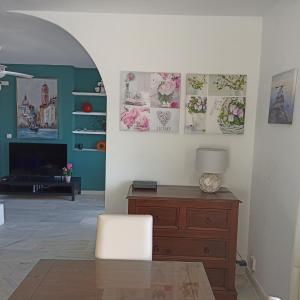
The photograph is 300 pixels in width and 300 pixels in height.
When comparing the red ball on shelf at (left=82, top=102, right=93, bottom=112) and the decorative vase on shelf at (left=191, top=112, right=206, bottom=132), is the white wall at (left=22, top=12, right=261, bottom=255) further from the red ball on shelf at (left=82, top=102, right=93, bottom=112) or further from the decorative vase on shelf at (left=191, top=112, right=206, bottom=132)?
the red ball on shelf at (left=82, top=102, right=93, bottom=112)

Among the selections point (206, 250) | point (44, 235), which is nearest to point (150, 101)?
point (206, 250)

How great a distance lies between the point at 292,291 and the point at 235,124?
1.74 metres

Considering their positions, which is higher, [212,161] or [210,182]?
[212,161]

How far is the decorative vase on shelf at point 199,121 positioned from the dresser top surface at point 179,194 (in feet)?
1.90

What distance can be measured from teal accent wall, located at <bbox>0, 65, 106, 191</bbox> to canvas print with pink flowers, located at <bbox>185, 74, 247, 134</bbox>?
415 cm

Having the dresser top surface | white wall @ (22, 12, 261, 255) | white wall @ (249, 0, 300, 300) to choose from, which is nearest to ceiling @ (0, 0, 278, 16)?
white wall @ (22, 12, 261, 255)

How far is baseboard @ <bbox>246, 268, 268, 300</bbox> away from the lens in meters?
2.95

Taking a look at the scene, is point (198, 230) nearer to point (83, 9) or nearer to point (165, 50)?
point (165, 50)

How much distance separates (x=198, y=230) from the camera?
2932 mm

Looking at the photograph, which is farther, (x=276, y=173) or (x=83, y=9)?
(x=83, y=9)

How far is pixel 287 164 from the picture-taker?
2.52 metres

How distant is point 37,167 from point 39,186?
0.39 m

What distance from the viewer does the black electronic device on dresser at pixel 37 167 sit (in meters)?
6.95

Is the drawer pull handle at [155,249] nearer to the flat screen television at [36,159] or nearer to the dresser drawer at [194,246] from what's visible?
the dresser drawer at [194,246]
